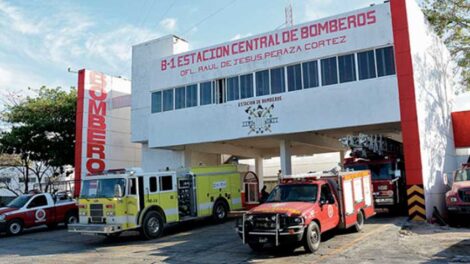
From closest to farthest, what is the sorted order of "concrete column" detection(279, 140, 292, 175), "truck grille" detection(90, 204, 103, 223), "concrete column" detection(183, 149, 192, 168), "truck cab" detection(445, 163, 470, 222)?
"truck cab" detection(445, 163, 470, 222), "truck grille" detection(90, 204, 103, 223), "concrete column" detection(279, 140, 292, 175), "concrete column" detection(183, 149, 192, 168)

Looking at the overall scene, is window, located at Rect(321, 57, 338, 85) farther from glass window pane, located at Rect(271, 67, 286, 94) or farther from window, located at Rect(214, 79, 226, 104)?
window, located at Rect(214, 79, 226, 104)

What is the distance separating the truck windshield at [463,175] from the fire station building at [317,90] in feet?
3.39

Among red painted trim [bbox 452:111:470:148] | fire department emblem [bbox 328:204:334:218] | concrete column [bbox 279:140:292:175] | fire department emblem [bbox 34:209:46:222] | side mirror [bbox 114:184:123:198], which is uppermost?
red painted trim [bbox 452:111:470:148]

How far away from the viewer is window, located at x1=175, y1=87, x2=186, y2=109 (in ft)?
77.8

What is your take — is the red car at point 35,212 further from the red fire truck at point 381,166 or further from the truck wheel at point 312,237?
the truck wheel at point 312,237

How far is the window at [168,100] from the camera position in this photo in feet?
79.4

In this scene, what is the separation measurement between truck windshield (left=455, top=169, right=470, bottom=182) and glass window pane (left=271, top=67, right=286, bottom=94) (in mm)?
8183

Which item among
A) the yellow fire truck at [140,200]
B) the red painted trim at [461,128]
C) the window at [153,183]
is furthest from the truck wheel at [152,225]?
the red painted trim at [461,128]

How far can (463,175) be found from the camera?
17031 millimetres

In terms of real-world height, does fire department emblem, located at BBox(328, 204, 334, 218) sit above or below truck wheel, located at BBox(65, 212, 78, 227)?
above

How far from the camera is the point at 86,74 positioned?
1063 inches

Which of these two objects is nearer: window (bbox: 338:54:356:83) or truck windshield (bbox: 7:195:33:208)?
window (bbox: 338:54:356:83)

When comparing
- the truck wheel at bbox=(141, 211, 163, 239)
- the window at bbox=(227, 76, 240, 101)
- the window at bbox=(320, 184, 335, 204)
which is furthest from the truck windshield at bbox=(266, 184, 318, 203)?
the window at bbox=(227, 76, 240, 101)

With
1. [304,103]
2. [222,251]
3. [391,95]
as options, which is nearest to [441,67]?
[391,95]
